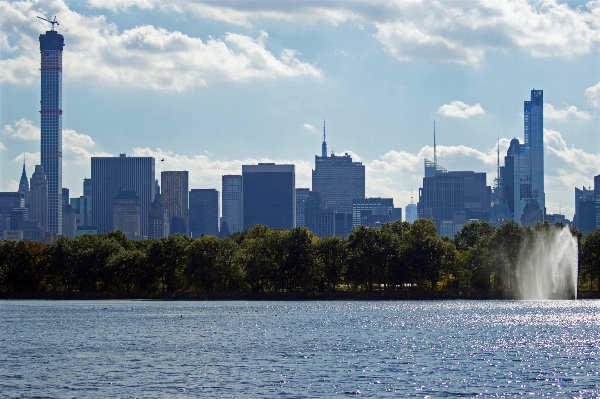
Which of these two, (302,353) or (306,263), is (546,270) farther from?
(302,353)

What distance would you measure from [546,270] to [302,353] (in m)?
95.3

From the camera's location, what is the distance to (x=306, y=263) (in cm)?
15788


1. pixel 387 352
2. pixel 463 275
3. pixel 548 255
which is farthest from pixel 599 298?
pixel 387 352

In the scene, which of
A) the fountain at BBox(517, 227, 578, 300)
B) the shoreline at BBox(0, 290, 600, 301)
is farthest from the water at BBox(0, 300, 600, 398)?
the fountain at BBox(517, 227, 578, 300)

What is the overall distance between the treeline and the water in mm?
31138

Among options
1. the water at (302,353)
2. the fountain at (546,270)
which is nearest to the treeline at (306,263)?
the fountain at (546,270)

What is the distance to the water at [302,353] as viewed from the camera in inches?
2254

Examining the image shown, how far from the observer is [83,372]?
64562 millimetres

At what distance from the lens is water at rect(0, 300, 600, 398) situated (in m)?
57.2

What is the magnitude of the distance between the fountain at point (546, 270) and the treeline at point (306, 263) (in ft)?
3.69

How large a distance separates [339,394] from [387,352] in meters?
20.3

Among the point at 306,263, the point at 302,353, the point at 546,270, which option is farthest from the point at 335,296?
the point at 302,353

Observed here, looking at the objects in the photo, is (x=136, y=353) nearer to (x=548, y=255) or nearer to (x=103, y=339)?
(x=103, y=339)

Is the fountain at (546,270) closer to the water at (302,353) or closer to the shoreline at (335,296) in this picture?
the shoreline at (335,296)
